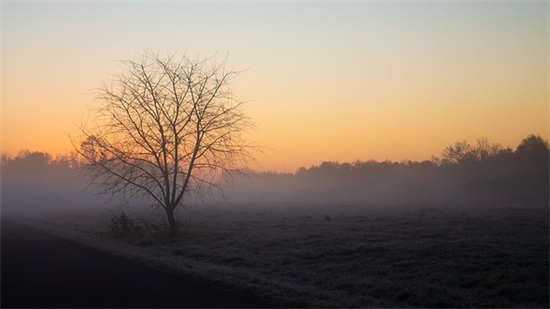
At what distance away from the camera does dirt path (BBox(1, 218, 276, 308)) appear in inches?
386

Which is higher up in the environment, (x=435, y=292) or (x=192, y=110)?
(x=192, y=110)

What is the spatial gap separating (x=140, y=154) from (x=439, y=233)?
56.0 ft

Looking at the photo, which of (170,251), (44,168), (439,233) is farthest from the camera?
(44,168)

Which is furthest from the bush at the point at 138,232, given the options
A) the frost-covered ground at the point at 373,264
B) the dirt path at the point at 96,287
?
the dirt path at the point at 96,287

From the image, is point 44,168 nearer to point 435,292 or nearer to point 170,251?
point 170,251

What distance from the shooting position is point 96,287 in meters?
11.3

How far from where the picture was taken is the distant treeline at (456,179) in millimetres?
81562

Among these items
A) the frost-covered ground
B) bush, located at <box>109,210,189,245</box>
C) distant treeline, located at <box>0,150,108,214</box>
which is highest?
distant treeline, located at <box>0,150,108,214</box>

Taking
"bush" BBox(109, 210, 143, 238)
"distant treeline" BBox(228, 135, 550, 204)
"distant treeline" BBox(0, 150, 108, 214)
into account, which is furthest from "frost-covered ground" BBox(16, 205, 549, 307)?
"distant treeline" BBox(0, 150, 108, 214)

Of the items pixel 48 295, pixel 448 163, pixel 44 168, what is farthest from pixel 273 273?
pixel 44 168

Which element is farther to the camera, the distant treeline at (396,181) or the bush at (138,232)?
the distant treeline at (396,181)

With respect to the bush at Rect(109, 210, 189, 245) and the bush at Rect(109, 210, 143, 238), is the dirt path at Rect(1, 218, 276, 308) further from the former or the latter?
the bush at Rect(109, 210, 143, 238)

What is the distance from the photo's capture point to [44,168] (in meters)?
155

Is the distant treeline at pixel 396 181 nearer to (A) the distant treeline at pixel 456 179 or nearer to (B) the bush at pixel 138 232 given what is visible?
(A) the distant treeline at pixel 456 179
